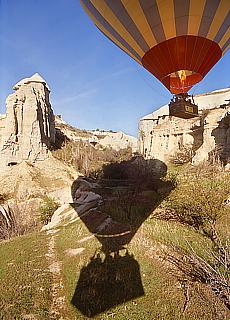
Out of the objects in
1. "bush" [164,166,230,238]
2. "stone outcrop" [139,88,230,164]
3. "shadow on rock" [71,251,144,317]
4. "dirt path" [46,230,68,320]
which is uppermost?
"stone outcrop" [139,88,230,164]

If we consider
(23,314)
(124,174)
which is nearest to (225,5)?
(23,314)

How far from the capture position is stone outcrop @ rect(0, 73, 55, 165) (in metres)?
29.5

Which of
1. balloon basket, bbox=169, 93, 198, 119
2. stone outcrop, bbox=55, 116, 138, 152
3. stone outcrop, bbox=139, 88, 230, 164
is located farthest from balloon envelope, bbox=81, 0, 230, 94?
→ stone outcrop, bbox=55, 116, 138, 152

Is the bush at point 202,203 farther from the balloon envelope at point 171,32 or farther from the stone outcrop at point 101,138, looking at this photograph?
the stone outcrop at point 101,138

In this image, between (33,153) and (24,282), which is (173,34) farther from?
(33,153)

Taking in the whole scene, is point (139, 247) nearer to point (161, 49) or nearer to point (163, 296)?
point (163, 296)

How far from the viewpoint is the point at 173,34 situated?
9.02 meters

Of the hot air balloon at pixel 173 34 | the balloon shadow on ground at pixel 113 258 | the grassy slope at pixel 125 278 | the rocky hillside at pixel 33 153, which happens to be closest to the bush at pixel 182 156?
the rocky hillside at pixel 33 153

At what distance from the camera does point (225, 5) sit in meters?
8.22

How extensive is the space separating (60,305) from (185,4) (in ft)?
28.1

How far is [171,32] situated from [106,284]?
756cm

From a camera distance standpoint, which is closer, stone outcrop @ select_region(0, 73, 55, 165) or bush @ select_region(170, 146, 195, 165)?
stone outcrop @ select_region(0, 73, 55, 165)

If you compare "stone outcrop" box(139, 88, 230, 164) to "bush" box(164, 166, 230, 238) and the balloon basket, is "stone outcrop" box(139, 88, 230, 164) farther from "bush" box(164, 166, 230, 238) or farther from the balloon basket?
the balloon basket

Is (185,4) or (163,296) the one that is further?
(185,4)
